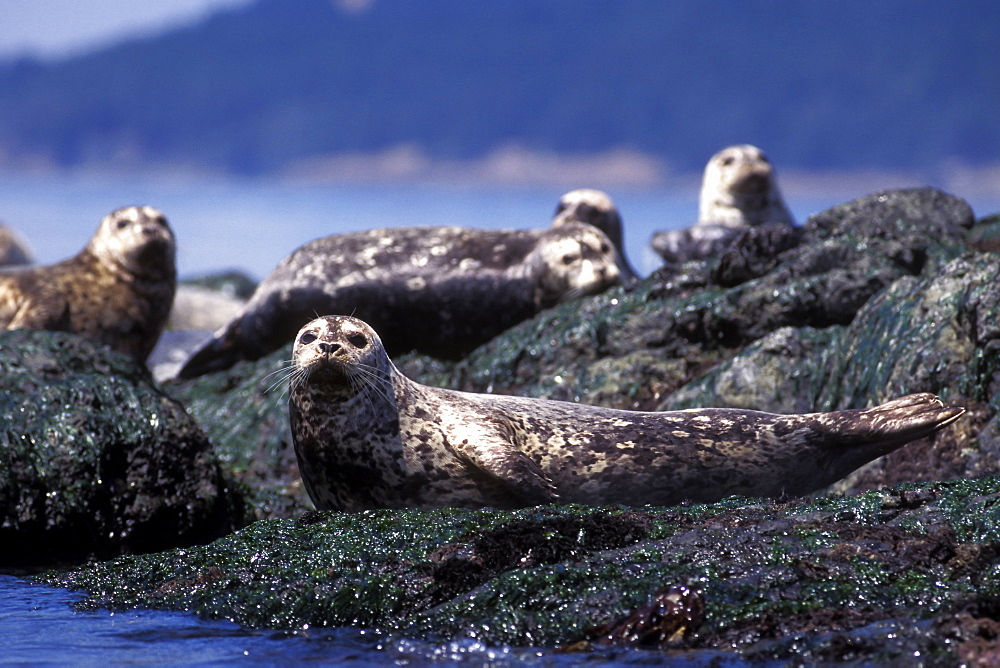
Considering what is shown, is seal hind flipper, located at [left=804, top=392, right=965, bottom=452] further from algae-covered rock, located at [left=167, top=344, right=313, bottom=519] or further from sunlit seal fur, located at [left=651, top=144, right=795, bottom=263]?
sunlit seal fur, located at [left=651, top=144, right=795, bottom=263]

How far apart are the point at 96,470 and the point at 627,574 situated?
325 cm

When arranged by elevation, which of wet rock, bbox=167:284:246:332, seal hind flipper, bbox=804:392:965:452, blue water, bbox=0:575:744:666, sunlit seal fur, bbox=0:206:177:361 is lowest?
blue water, bbox=0:575:744:666

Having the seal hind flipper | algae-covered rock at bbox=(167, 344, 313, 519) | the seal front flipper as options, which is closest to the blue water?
the seal front flipper

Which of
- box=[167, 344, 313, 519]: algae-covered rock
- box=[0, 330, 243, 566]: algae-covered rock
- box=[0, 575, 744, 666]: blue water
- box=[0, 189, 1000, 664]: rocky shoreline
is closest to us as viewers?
box=[0, 575, 744, 666]: blue water

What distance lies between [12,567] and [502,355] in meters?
4.04

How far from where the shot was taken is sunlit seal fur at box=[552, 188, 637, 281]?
13.4 meters

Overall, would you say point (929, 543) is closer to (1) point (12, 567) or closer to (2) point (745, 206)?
(1) point (12, 567)

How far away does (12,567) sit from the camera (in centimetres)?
630

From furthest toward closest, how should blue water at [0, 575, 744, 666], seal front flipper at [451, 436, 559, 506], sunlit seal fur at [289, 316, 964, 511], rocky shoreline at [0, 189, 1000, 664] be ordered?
1. sunlit seal fur at [289, 316, 964, 511]
2. seal front flipper at [451, 436, 559, 506]
3. rocky shoreline at [0, 189, 1000, 664]
4. blue water at [0, 575, 744, 666]

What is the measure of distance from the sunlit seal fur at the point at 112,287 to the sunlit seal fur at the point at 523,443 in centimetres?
516

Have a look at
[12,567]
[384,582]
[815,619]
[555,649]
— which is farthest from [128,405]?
[815,619]

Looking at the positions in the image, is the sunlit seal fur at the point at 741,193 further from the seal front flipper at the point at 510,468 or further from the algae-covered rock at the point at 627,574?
the algae-covered rock at the point at 627,574

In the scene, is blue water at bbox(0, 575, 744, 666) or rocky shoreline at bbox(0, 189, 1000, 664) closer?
blue water at bbox(0, 575, 744, 666)

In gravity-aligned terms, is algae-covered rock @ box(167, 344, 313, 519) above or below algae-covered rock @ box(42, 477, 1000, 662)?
above
